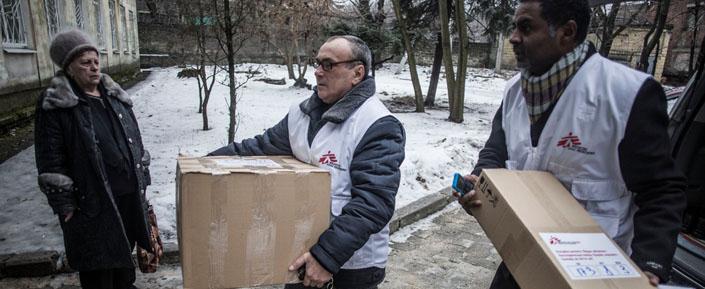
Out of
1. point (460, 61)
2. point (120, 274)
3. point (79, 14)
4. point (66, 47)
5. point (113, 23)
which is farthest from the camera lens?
point (113, 23)

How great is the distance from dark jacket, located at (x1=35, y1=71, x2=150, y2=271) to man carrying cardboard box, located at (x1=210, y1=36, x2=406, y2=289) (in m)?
1.17

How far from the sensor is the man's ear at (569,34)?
1.49m

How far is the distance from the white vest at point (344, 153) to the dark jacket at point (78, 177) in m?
1.28

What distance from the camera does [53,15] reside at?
9.24m

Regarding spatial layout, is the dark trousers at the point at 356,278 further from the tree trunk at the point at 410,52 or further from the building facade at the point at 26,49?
the tree trunk at the point at 410,52

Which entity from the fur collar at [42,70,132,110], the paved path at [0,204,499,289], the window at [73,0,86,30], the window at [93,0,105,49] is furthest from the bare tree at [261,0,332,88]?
the fur collar at [42,70,132,110]

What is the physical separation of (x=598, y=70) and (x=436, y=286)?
2.20 metres

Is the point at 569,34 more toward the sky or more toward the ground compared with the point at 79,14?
more toward the ground

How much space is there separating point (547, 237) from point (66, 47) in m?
2.52

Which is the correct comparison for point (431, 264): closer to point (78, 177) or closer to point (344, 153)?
point (344, 153)

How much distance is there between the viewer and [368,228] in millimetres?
1575

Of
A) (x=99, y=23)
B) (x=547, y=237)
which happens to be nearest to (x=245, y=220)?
(x=547, y=237)

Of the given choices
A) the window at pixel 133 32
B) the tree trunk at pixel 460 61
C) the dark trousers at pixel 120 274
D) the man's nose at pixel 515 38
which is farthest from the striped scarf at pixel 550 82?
the window at pixel 133 32

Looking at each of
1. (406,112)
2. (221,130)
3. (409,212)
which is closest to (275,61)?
(406,112)
